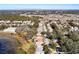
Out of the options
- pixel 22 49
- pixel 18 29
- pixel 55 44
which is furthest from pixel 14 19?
pixel 55 44

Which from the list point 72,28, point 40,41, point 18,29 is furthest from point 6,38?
point 72,28
